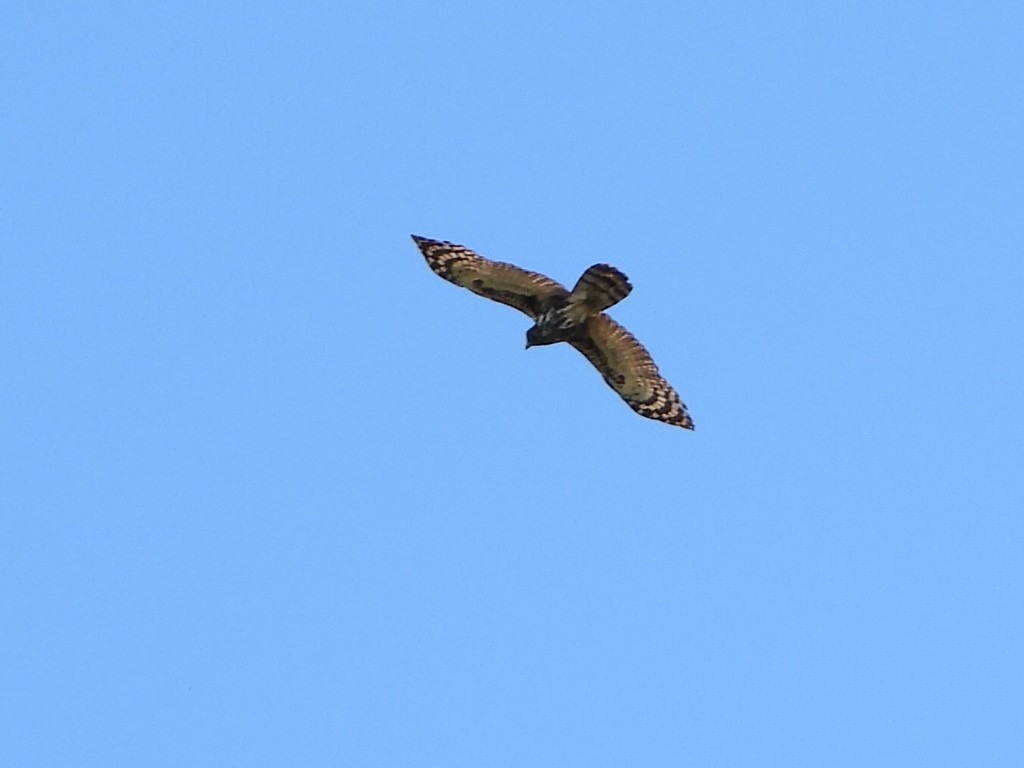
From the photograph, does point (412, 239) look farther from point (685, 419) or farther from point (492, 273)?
point (685, 419)

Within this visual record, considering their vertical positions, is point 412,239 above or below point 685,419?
above

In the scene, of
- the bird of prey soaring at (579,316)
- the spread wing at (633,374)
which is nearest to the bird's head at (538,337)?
the bird of prey soaring at (579,316)

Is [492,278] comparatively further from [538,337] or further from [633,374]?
[633,374]

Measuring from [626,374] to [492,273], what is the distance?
3.01 m

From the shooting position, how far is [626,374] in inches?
1385

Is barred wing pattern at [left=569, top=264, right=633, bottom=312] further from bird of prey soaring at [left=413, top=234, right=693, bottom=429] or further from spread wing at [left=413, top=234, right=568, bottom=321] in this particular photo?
spread wing at [left=413, top=234, right=568, bottom=321]

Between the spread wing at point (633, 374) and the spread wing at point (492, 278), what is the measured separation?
3.49 feet

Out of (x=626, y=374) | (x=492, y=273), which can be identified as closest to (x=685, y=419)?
(x=626, y=374)

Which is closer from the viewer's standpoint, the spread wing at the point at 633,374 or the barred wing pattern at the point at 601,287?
the barred wing pattern at the point at 601,287

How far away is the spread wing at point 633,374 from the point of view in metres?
34.7

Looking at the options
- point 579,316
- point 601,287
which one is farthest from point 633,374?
point 601,287

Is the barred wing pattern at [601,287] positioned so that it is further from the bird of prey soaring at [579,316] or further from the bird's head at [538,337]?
the bird's head at [538,337]

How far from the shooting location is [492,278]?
3447 cm

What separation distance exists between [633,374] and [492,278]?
9.93ft
